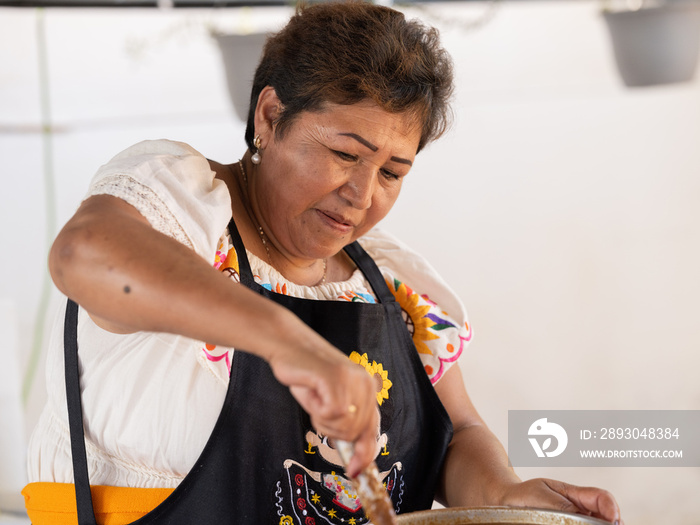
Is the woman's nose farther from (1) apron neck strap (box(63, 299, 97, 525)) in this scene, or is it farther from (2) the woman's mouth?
(1) apron neck strap (box(63, 299, 97, 525))

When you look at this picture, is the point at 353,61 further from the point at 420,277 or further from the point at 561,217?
the point at 561,217

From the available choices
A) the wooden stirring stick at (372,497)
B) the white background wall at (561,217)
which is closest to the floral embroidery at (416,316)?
the wooden stirring stick at (372,497)

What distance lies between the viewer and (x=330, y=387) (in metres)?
0.65

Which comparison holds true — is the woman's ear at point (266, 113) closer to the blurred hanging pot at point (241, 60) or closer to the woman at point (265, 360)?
the woman at point (265, 360)

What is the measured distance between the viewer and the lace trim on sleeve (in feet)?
3.01

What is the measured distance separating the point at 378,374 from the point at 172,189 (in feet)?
1.89

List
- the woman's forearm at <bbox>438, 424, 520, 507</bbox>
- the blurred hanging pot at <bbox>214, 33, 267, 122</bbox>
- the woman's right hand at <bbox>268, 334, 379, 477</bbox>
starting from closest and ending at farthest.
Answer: the woman's right hand at <bbox>268, 334, 379, 477</bbox> → the woman's forearm at <bbox>438, 424, 520, 507</bbox> → the blurred hanging pot at <bbox>214, 33, 267, 122</bbox>

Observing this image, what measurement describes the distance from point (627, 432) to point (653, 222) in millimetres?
728

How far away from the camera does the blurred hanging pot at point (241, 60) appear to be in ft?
6.92

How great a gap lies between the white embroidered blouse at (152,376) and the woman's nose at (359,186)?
0.63ft

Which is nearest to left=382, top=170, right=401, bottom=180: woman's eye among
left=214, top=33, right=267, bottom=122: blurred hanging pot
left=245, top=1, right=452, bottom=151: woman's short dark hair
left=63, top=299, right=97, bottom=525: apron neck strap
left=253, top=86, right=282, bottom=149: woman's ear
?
left=245, top=1, right=452, bottom=151: woman's short dark hair

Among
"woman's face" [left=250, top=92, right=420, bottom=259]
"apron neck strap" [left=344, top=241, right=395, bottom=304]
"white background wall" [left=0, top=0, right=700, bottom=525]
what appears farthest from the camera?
"white background wall" [left=0, top=0, right=700, bottom=525]

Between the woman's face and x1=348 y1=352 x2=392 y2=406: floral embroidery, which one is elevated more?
the woman's face

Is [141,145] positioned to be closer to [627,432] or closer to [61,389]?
[61,389]
